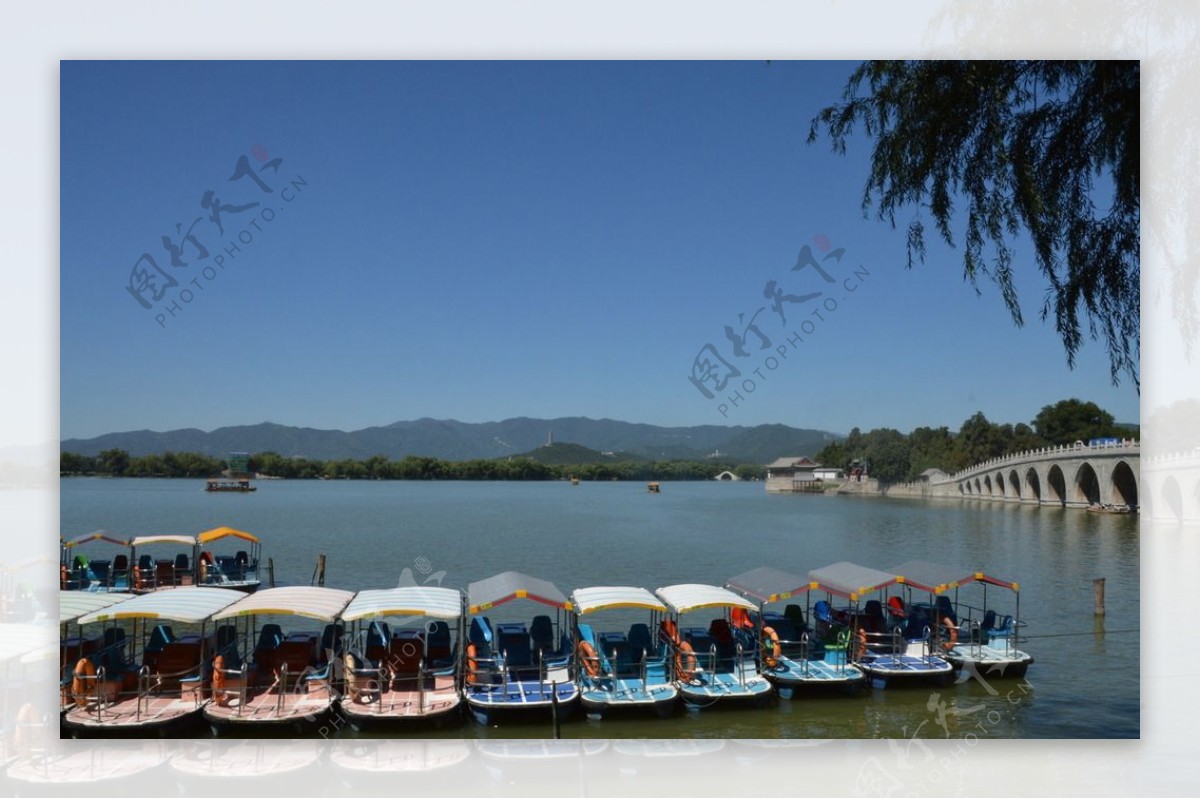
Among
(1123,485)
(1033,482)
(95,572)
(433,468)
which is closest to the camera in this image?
(95,572)

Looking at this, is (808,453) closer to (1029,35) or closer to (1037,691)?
(1037,691)

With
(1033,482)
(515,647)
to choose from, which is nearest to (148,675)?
(515,647)

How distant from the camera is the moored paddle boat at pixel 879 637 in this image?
457 inches

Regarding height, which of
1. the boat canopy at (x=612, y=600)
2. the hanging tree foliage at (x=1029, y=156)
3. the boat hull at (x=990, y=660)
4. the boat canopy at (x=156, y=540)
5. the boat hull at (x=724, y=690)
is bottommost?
the boat hull at (x=990, y=660)

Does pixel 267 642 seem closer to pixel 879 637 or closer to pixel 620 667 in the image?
pixel 620 667

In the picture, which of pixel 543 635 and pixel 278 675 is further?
pixel 543 635

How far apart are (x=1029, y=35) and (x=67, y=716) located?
411 inches

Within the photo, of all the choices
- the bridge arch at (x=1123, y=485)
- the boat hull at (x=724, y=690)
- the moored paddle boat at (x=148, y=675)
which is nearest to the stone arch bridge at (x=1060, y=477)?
the bridge arch at (x=1123, y=485)

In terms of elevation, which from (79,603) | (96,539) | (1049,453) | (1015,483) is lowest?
(1015,483)

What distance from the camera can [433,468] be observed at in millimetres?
75500

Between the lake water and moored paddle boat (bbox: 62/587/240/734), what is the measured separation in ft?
5.63

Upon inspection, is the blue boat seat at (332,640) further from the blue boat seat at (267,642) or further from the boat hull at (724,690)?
the boat hull at (724,690)

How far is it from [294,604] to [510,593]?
229cm

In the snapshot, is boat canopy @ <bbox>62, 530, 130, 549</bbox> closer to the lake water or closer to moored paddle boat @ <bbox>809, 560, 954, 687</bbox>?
the lake water
